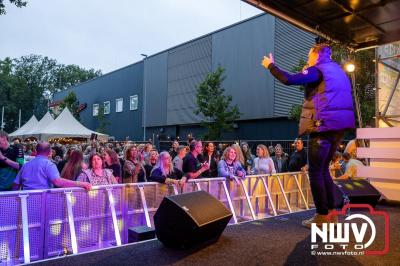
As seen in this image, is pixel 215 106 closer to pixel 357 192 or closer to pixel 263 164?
pixel 263 164

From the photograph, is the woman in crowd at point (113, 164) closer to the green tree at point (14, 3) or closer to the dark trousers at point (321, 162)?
the dark trousers at point (321, 162)

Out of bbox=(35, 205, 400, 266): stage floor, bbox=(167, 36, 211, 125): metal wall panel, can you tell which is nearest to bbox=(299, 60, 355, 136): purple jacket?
bbox=(35, 205, 400, 266): stage floor

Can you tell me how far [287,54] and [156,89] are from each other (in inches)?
563

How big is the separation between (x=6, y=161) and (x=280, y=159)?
645cm

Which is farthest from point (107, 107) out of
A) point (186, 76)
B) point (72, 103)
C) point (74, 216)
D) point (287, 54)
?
point (74, 216)

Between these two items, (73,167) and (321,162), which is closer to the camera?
(321,162)

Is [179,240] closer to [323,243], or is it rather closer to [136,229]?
[136,229]

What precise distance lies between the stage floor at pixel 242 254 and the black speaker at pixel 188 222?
8 centimetres

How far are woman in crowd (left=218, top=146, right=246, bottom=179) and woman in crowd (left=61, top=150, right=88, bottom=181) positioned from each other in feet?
7.54

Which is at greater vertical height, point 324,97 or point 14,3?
point 14,3

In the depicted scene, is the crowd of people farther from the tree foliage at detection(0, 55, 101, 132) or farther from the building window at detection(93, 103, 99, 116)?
the tree foliage at detection(0, 55, 101, 132)

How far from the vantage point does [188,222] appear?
2635 mm

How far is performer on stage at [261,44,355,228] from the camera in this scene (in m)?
3.06

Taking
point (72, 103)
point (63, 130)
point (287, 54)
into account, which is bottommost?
point (63, 130)
